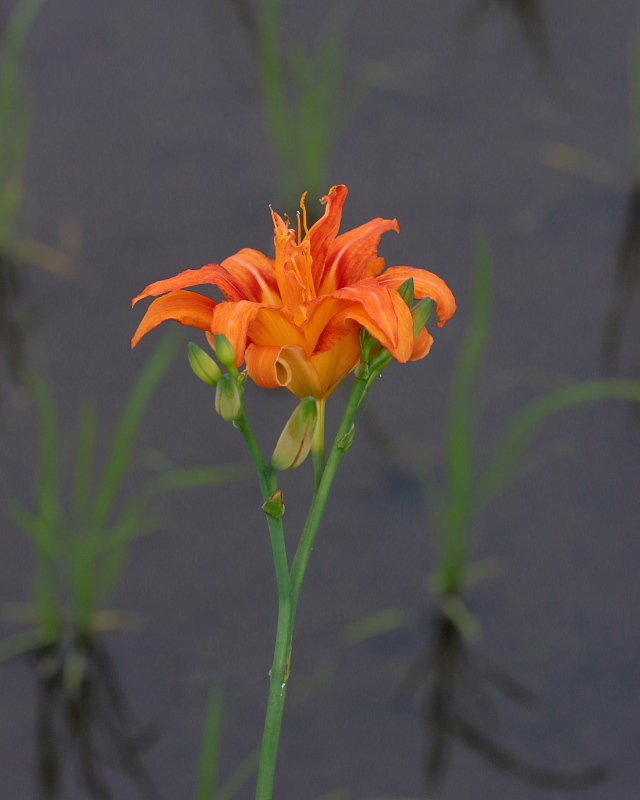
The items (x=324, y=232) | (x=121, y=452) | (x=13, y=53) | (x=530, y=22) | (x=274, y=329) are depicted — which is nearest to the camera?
(x=274, y=329)

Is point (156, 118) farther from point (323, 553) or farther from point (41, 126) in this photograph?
point (323, 553)

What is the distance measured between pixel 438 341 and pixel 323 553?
671mm

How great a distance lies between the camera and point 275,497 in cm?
100

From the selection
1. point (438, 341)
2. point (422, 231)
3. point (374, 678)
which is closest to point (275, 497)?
point (374, 678)

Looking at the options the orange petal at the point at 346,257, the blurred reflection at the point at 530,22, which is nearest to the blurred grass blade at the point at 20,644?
the orange petal at the point at 346,257

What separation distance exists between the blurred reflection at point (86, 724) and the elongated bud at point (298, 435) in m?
1.41

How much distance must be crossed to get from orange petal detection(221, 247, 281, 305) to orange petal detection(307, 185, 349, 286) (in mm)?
49

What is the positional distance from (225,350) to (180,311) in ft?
0.28

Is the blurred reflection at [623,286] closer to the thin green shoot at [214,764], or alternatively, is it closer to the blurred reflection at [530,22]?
the blurred reflection at [530,22]

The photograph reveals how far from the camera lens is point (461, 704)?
7.68 feet

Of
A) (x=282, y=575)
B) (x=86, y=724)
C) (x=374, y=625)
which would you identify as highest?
(x=282, y=575)

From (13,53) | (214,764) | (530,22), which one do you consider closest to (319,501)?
(214,764)

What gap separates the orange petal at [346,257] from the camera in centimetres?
114

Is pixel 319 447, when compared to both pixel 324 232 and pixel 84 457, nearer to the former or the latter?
pixel 324 232
